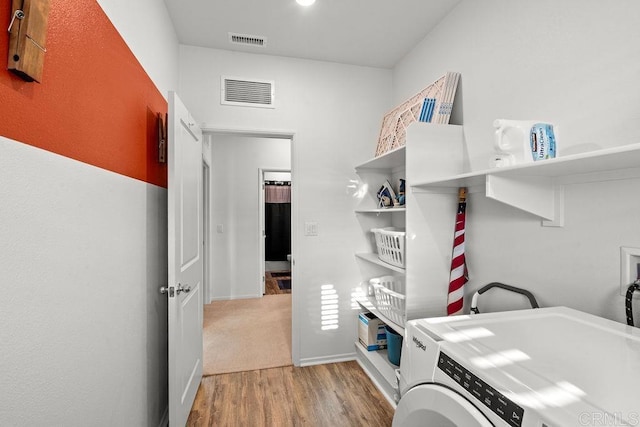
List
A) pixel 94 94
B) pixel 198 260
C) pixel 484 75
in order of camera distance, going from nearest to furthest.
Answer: pixel 94 94 < pixel 484 75 < pixel 198 260

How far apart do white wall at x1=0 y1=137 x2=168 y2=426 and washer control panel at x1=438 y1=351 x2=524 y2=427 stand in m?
1.01

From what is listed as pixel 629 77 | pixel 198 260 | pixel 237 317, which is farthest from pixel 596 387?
pixel 237 317

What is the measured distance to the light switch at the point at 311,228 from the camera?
2600mm

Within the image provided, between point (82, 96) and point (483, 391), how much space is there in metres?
1.39

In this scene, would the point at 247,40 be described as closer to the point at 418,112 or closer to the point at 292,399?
the point at 418,112

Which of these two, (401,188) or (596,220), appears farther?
(401,188)

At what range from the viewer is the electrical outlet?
1.05 m

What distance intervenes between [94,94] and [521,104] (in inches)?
71.3

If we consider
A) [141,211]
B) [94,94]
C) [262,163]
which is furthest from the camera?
[262,163]

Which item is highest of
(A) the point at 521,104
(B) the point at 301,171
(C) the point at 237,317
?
(A) the point at 521,104

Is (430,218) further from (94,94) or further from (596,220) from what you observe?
(94,94)

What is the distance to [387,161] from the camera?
2.36m

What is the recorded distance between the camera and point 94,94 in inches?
41.9

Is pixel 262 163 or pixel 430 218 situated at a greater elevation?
pixel 262 163
